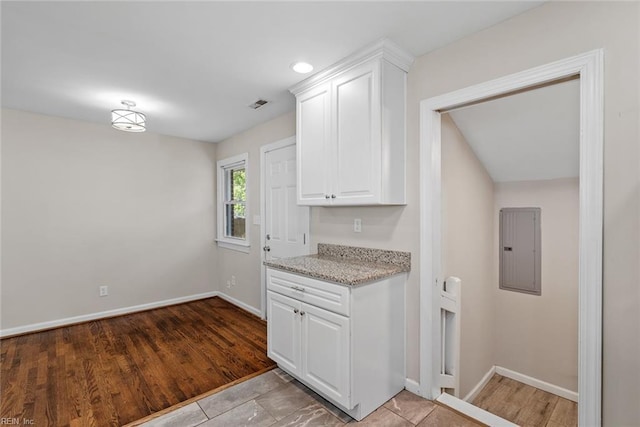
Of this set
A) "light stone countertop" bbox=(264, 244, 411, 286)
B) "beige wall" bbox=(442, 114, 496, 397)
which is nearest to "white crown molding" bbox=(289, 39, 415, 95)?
"beige wall" bbox=(442, 114, 496, 397)

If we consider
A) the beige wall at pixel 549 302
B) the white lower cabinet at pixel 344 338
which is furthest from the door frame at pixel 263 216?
the beige wall at pixel 549 302

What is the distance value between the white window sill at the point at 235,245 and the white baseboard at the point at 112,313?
72 cm

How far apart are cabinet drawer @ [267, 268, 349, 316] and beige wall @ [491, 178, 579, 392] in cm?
219

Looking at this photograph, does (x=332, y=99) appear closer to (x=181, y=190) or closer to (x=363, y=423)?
(x=363, y=423)

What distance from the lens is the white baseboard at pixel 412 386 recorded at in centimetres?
218

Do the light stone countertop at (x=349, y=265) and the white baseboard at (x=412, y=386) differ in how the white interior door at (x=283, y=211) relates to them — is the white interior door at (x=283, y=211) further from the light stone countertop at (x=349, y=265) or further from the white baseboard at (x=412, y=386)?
the white baseboard at (x=412, y=386)

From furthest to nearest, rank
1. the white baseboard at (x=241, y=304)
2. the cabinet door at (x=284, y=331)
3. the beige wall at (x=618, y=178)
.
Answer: the white baseboard at (x=241, y=304), the cabinet door at (x=284, y=331), the beige wall at (x=618, y=178)

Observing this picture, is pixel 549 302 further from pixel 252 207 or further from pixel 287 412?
pixel 252 207

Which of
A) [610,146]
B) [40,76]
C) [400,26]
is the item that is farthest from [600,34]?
[40,76]

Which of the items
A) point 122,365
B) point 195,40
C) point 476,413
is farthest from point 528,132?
point 122,365

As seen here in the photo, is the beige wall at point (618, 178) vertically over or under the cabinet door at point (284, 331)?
over

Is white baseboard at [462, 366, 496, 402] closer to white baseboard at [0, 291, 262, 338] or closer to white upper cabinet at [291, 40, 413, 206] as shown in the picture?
white upper cabinet at [291, 40, 413, 206]

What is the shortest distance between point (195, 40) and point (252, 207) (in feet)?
7.53

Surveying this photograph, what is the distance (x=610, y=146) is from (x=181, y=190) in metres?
4.58
